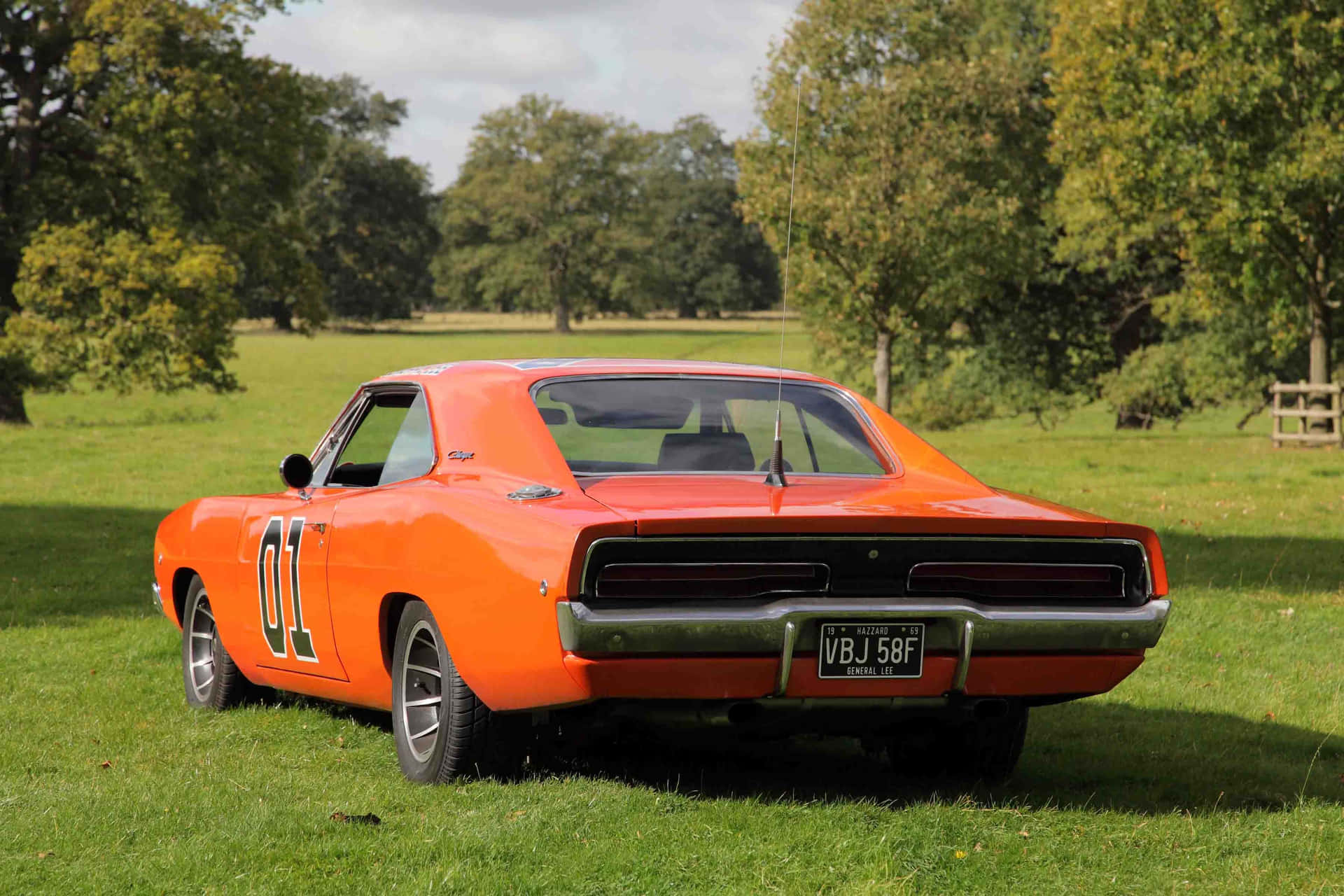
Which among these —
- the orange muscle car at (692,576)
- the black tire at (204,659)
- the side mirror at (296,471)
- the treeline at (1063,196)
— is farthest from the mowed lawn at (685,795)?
the treeline at (1063,196)

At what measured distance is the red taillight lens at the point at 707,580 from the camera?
4961 mm

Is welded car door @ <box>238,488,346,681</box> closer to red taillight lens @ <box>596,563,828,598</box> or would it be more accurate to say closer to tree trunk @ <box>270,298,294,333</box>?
red taillight lens @ <box>596,563,828,598</box>

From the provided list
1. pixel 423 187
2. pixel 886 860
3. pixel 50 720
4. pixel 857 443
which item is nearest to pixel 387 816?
pixel 886 860

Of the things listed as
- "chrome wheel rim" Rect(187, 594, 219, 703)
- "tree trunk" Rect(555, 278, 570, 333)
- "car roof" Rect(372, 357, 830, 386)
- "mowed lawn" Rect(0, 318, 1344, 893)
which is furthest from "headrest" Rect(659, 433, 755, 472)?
"tree trunk" Rect(555, 278, 570, 333)

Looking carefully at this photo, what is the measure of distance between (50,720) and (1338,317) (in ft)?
112

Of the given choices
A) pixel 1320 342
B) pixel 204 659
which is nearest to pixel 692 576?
pixel 204 659

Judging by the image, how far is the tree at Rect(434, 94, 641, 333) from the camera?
94.8m

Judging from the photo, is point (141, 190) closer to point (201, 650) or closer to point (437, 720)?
point (201, 650)

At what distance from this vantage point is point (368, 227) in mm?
94000

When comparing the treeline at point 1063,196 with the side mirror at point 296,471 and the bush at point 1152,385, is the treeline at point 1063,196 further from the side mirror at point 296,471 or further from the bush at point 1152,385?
the side mirror at point 296,471

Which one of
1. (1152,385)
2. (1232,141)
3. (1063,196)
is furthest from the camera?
(1152,385)

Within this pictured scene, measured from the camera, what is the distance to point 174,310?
31.2 m

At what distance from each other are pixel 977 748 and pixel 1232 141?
82.9ft

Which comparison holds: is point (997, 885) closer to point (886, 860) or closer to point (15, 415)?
point (886, 860)
